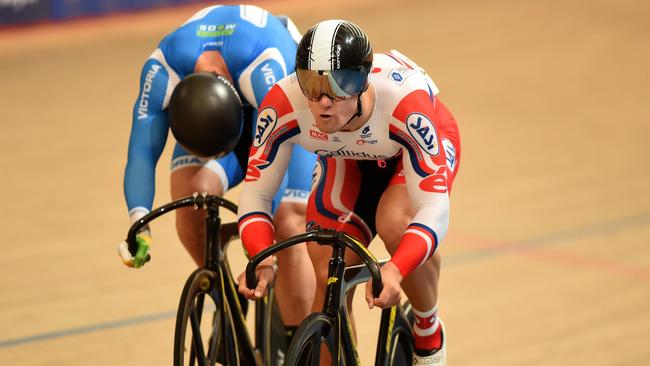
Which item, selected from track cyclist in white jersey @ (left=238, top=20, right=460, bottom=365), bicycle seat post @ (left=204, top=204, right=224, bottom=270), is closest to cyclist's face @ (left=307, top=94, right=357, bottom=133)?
track cyclist in white jersey @ (left=238, top=20, right=460, bottom=365)

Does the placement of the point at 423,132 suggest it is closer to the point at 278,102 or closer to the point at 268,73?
the point at 278,102

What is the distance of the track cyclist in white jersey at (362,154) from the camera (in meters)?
2.89

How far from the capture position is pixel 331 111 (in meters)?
2.91

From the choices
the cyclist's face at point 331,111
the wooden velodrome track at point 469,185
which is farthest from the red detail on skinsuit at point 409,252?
the wooden velodrome track at point 469,185

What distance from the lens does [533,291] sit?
5.09 m

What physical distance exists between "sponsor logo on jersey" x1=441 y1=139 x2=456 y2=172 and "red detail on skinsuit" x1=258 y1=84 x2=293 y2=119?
1.64ft

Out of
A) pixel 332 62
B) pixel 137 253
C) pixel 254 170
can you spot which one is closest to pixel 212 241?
pixel 137 253

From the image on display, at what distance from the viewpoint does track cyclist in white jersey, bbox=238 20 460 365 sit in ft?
9.48

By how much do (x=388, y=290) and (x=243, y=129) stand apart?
128 centimetres

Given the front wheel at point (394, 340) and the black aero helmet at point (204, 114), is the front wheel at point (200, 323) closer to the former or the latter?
the black aero helmet at point (204, 114)

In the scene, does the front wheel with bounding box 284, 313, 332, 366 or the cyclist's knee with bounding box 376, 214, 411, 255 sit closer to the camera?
the front wheel with bounding box 284, 313, 332, 366

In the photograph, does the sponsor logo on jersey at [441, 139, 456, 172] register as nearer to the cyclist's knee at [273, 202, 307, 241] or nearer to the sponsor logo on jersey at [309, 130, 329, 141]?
the sponsor logo on jersey at [309, 130, 329, 141]

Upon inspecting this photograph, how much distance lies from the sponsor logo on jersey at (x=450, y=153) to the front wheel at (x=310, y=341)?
0.66m

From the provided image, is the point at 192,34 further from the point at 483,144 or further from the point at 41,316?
the point at 483,144
